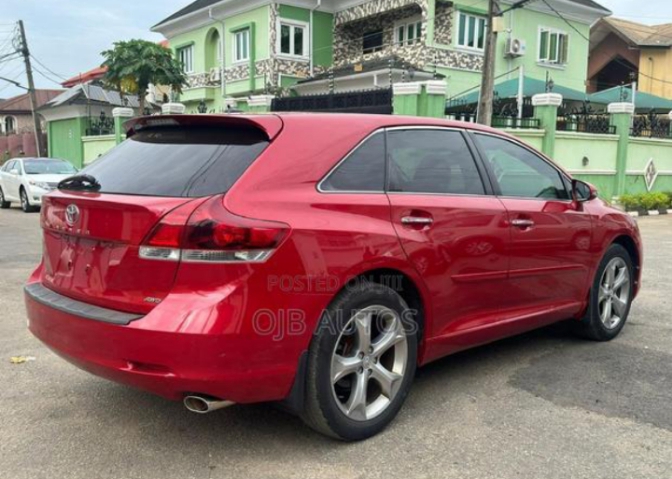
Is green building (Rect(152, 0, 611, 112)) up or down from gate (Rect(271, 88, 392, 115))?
up

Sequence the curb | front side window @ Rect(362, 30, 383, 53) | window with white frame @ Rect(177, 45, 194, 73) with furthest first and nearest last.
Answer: window with white frame @ Rect(177, 45, 194, 73) < front side window @ Rect(362, 30, 383, 53) < the curb

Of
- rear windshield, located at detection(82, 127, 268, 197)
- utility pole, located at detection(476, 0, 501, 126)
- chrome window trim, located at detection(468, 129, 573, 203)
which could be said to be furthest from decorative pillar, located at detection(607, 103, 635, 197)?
rear windshield, located at detection(82, 127, 268, 197)

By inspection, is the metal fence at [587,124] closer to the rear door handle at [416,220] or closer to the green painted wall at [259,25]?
the green painted wall at [259,25]

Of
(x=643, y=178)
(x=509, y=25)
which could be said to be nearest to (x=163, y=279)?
(x=643, y=178)

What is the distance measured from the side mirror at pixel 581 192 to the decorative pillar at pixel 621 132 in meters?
13.8

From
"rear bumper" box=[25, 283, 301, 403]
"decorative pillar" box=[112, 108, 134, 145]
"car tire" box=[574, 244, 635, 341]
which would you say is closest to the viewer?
"rear bumper" box=[25, 283, 301, 403]

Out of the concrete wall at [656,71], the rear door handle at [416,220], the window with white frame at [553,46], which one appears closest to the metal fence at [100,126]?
the window with white frame at [553,46]

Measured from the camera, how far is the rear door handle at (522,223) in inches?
155

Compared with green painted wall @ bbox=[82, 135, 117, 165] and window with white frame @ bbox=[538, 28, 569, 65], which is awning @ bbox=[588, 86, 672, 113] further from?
green painted wall @ bbox=[82, 135, 117, 165]

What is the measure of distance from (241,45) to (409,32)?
6.92 metres

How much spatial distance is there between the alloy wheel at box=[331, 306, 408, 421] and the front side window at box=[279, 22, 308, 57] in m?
21.3

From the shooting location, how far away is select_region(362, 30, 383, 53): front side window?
75.7ft

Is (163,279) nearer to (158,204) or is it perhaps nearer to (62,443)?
(158,204)

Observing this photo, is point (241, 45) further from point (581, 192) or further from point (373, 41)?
point (581, 192)
